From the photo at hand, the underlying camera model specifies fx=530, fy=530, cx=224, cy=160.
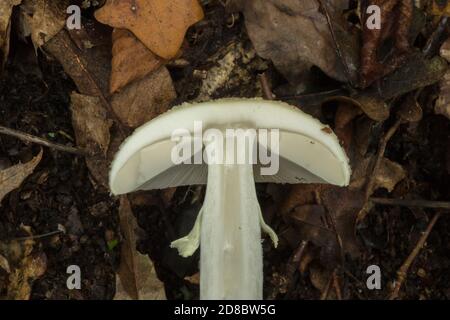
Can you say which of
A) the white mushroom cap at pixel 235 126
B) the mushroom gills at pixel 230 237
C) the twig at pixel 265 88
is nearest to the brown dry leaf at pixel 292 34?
the twig at pixel 265 88

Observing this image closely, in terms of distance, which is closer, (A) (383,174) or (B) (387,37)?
(B) (387,37)

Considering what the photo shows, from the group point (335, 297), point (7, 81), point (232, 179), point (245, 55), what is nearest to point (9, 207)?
point (7, 81)

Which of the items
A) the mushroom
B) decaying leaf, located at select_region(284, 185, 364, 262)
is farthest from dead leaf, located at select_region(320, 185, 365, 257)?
the mushroom

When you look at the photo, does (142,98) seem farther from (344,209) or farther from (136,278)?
(344,209)

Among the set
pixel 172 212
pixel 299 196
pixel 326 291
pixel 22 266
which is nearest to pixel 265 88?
pixel 299 196

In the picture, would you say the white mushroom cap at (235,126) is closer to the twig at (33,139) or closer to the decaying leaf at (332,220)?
the decaying leaf at (332,220)

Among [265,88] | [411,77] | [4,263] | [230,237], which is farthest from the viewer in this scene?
[265,88]
